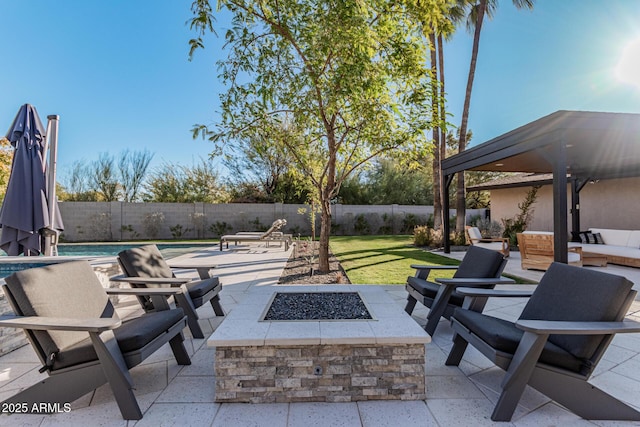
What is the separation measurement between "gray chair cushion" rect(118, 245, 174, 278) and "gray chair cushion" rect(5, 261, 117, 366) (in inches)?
22.4

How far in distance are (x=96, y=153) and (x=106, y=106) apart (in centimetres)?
511

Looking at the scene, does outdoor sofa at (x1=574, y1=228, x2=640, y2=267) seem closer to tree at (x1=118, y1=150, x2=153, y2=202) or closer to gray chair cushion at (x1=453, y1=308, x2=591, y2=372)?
gray chair cushion at (x1=453, y1=308, x2=591, y2=372)

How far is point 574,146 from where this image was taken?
20.6 ft

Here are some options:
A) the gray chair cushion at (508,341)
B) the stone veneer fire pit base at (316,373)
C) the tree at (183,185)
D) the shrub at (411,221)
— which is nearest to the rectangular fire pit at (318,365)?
the stone veneer fire pit base at (316,373)

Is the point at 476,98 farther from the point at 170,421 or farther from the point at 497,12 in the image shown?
the point at 170,421

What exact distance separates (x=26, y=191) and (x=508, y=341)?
639cm

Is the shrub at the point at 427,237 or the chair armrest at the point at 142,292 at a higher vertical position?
the chair armrest at the point at 142,292

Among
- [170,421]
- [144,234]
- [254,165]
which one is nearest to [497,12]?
[254,165]

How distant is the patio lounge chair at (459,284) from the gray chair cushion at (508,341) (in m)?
0.36

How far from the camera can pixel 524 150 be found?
218 inches

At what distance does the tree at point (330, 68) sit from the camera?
3.57 metres

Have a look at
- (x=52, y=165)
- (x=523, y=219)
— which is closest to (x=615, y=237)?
(x=523, y=219)

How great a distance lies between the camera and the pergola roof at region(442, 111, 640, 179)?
4.71 meters

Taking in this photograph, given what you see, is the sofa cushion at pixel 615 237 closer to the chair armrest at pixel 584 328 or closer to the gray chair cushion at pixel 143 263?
the chair armrest at pixel 584 328
